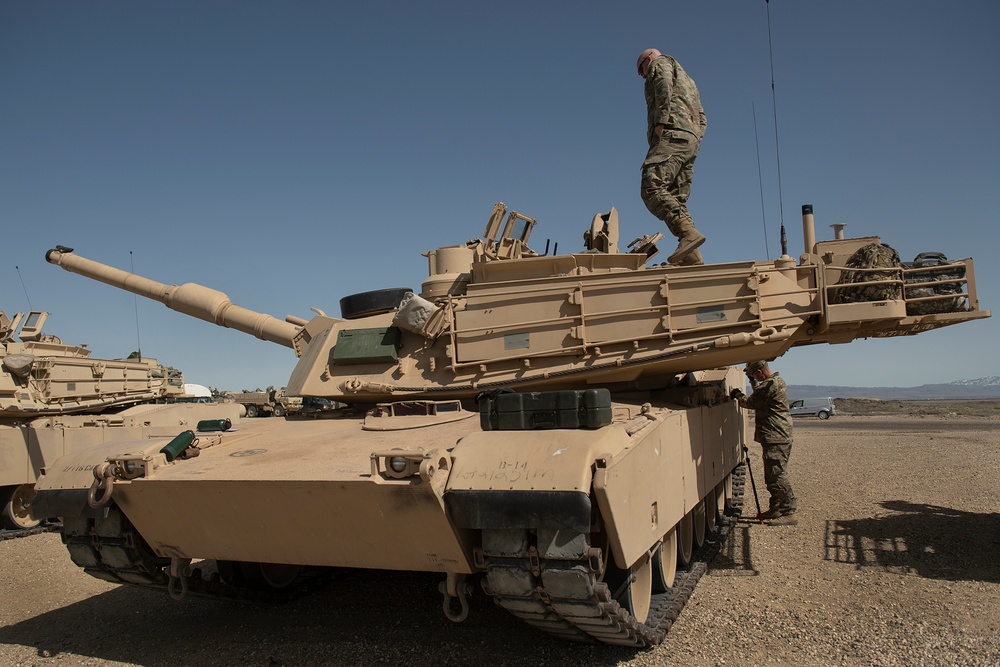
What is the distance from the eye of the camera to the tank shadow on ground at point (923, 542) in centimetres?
839

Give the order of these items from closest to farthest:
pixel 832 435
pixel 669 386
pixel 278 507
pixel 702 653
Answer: pixel 278 507 → pixel 702 653 → pixel 669 386 → pixel 832 435

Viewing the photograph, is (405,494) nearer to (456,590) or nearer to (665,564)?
(456,590)

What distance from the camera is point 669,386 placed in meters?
8.87

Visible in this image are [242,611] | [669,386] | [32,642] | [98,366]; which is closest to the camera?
[32,642]

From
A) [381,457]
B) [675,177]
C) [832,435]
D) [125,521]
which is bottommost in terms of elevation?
[832,435]

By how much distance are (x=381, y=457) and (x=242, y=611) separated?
3863mm

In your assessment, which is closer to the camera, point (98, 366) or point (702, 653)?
point (702, 653)

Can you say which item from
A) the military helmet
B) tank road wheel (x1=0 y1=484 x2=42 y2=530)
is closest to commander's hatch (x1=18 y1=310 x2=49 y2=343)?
tank road wheel (x1=0 y1=484 x2=42 y2=530)

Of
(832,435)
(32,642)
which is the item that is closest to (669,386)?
(32,642)

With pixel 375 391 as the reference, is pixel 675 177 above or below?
above

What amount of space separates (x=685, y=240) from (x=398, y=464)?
4340 mm

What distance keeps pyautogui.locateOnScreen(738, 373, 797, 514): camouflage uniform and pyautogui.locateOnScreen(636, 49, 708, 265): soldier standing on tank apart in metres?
4.05

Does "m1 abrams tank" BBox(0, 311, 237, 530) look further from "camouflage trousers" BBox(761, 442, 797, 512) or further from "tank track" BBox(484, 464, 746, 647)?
"camouflage trousers" BBox(761, 442, 797, 512)

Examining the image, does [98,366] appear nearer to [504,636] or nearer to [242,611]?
[242,611]
